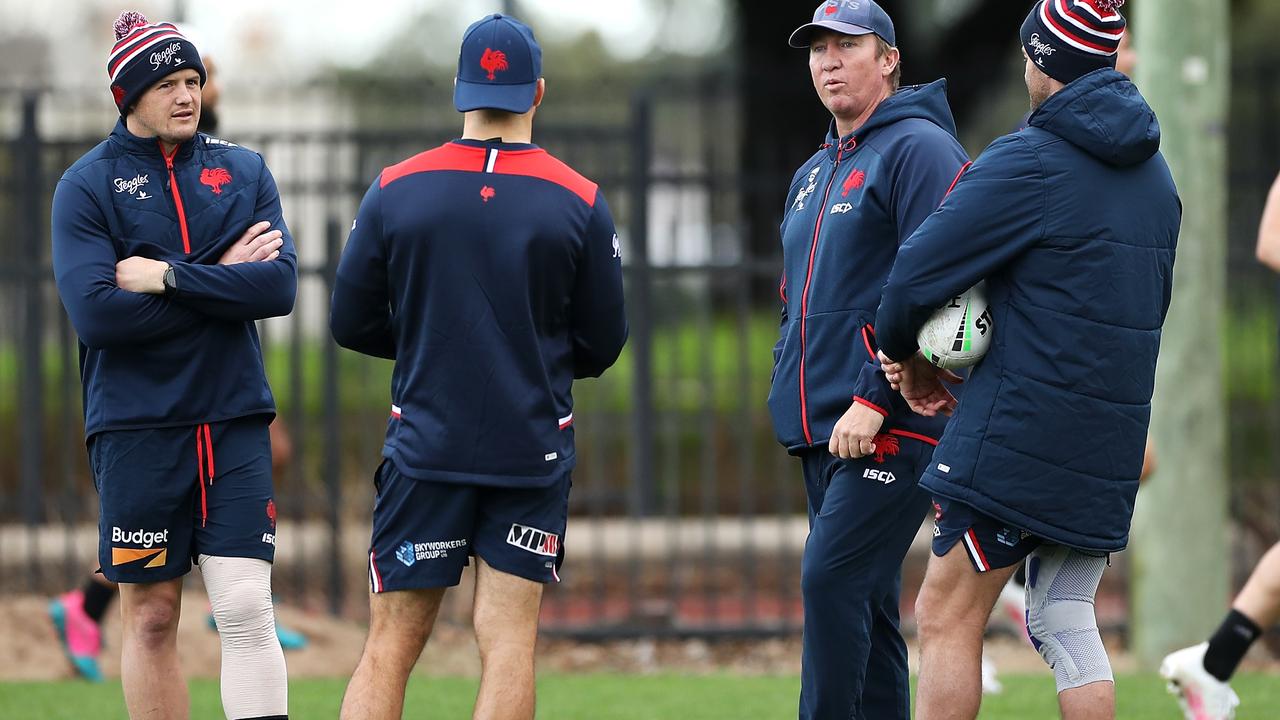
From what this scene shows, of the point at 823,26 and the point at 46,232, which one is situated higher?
the point at 823,26

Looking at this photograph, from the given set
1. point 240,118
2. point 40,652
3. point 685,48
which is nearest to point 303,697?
point 40,652

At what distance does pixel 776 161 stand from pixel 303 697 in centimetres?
734

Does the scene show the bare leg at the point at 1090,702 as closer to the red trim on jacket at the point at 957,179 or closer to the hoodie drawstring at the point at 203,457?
the red trim on jacket at the point at 957,179

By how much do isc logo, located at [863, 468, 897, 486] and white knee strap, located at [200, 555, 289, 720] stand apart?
69.8 inches

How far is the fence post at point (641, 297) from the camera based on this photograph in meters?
9.62

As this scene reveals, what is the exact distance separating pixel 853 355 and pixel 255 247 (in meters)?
1.79

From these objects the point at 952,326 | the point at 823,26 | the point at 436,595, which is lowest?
the point at 436,595

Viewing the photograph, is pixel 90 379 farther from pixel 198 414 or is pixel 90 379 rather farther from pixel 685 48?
pixel 685 48

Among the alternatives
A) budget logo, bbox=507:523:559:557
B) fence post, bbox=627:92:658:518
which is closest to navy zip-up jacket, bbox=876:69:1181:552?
budget logo, bbox=507:523:559:557

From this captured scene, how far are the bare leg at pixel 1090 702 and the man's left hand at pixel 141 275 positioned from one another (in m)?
2.76

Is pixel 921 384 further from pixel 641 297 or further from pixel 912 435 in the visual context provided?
pixel 641 297

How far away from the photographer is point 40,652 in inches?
338

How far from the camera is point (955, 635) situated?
4402 millimetres

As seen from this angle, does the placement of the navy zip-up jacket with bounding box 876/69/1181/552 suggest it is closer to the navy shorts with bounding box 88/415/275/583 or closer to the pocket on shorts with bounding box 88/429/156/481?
the navy shorts with bounding box 88/415/275/583
